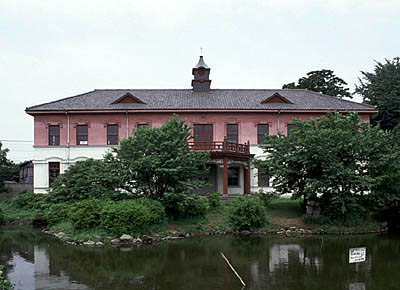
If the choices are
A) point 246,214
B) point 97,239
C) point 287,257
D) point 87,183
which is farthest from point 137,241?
point 87,183

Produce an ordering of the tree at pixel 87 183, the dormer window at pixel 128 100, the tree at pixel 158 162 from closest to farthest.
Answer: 1. the tree at pixel 158 162
2. the tree at pixel 87 183
3. the dormer window at pixel 128 100

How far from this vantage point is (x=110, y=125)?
30.6 meters

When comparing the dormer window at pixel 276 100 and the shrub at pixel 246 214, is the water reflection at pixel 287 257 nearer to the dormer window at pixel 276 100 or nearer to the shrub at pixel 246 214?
the shrub at pixel 246 214

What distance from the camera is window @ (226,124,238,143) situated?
30781 millimetres

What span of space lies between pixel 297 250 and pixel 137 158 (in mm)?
9418

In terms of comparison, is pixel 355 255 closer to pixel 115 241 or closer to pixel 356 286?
pixel 356 286

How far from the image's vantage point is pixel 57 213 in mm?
22453

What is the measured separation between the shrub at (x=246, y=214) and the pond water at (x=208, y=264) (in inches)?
67.7

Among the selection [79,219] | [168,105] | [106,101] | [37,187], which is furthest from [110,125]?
[79,219]

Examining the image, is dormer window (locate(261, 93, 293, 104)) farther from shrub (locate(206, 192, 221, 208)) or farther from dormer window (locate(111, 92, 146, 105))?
shrub (locate(206, 192, 221, 208))

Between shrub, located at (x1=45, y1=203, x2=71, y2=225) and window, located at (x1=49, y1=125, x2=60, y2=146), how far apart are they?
856 centimetres

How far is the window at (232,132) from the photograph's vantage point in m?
30.8

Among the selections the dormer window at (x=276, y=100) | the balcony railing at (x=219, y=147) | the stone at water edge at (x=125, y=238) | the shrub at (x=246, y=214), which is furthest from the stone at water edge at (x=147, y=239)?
the dormer window at (x=276, y=100)

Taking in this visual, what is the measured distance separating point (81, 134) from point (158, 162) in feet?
41.2
